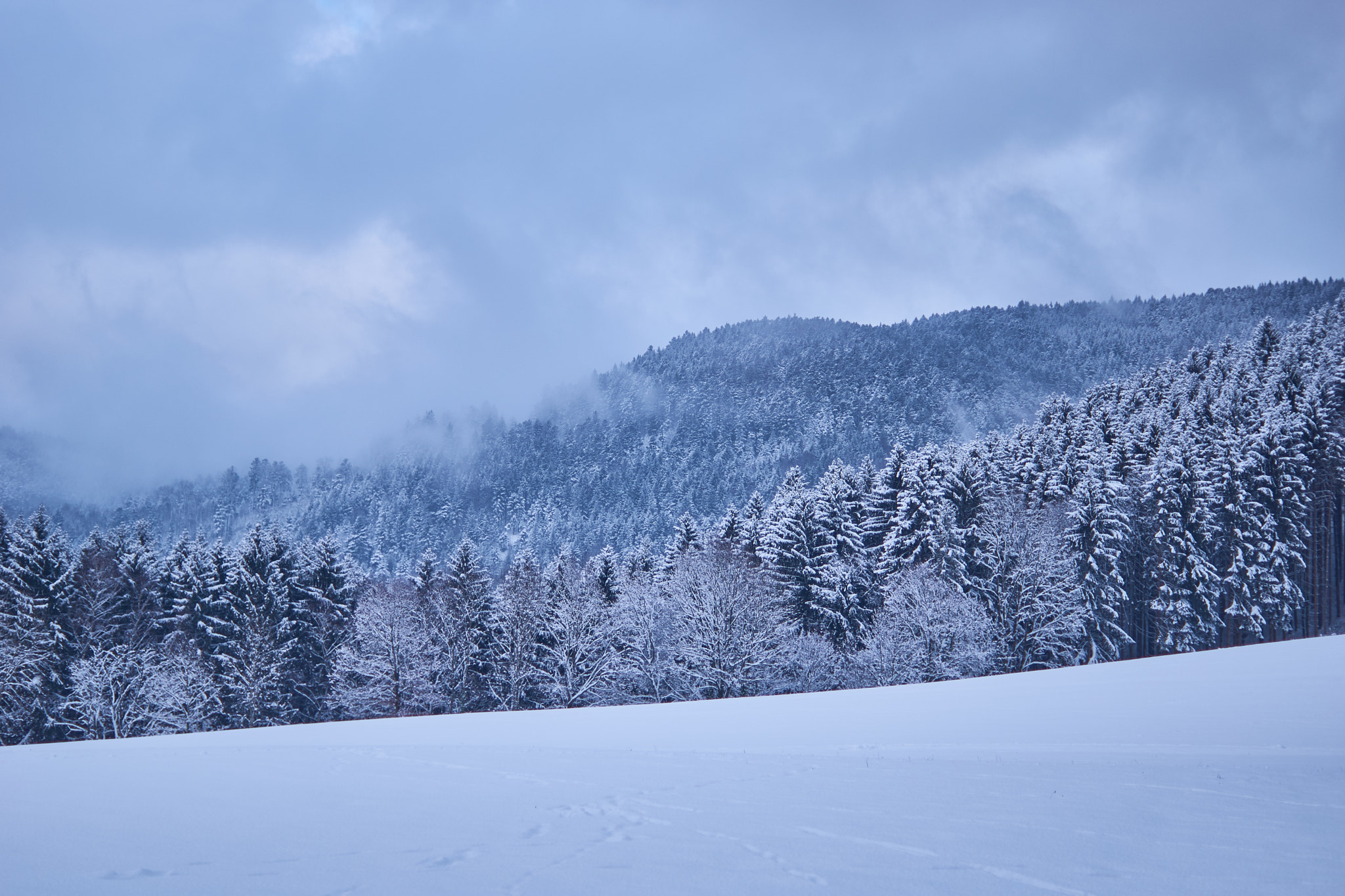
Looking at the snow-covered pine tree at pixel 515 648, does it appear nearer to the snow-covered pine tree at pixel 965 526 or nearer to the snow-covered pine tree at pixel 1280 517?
the snow-covered pine tree at pixel 965 526

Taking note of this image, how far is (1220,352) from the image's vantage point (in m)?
114

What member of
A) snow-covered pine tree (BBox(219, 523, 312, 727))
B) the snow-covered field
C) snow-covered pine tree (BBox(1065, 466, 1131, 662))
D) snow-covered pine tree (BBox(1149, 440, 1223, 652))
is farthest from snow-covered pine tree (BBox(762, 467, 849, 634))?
snow-covered pine tree (BBox(219, 523, 312, 727))

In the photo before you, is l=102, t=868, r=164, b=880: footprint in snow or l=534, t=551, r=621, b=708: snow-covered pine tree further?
l=534, t=551, r=621, b=708: snow-covered pine tree

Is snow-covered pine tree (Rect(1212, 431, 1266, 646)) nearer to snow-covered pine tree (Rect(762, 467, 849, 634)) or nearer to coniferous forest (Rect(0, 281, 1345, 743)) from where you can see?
coniferous forest (Rect(0, 281, 1345, 743))

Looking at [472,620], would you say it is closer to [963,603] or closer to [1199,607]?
[963,603]

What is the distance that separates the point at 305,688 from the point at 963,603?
114 ft

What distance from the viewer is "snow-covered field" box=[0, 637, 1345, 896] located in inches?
258

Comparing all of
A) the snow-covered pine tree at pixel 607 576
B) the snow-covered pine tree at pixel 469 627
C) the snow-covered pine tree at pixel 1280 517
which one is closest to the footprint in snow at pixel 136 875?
the snow-covered pine tree at pixel 469 627

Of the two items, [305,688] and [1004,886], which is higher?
[1004,886]

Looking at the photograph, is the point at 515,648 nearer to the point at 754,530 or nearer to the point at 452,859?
the point at 754,530

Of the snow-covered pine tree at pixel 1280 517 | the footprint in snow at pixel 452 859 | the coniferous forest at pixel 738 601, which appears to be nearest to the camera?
the footprint in snow at pixel 452 859

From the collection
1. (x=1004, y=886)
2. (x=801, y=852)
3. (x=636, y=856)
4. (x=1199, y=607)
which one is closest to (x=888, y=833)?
(x=801, y=852)

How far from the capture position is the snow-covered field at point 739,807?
21.5 feet

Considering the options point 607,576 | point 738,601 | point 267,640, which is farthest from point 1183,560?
point 267,640
